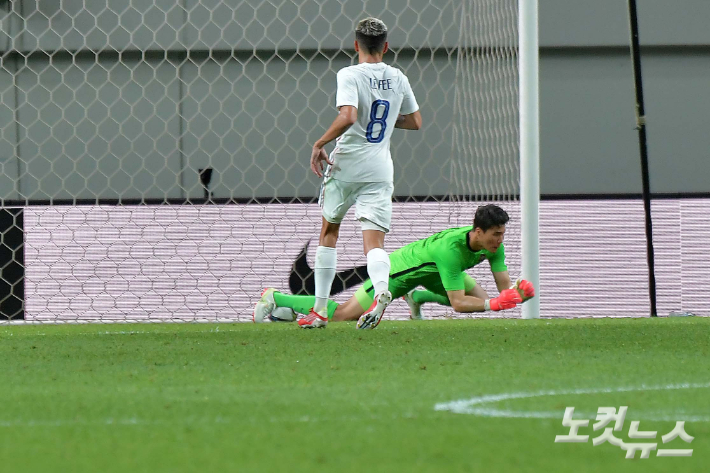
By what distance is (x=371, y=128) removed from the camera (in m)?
4.05

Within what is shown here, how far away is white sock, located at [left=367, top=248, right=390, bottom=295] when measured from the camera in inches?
153

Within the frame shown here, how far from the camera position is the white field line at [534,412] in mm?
1748

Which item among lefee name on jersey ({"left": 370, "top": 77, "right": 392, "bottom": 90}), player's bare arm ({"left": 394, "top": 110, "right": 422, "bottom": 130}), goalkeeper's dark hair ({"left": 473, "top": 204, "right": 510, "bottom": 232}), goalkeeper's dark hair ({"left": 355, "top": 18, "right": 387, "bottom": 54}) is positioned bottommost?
goalkeeper's dark hair ({"left": 473, "top": 204, "right": 510, "bottom": 232})

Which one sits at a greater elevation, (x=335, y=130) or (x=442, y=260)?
→ (x=335, y=130)

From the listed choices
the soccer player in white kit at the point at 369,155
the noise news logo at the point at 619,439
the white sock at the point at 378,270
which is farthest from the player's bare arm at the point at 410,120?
the noise news logo at the point at 619,439

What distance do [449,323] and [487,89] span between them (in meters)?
1.43

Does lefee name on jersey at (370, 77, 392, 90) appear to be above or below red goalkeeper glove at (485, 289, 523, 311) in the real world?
above

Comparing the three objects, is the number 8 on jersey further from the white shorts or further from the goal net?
the goal net

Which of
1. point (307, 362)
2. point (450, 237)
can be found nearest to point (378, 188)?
point (450, 237)

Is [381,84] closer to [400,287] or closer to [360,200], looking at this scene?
[360,200]

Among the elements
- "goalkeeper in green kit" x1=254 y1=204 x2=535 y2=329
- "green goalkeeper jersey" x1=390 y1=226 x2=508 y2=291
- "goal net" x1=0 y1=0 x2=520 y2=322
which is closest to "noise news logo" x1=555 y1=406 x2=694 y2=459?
"goalkeeper in green kit" x1=254 y1=204 x2=535 y2=329

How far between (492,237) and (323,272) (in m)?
0.79

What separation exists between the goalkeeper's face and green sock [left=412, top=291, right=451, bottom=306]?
2.11 feet

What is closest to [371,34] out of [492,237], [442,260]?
[492,237]
